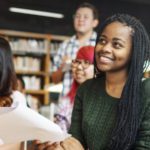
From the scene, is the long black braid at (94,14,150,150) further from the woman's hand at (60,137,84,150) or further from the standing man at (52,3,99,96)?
the standing man at (52,3,99,96)

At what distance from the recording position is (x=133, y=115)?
4.37 feet

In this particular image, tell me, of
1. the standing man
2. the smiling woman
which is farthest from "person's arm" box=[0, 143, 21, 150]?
the standing man

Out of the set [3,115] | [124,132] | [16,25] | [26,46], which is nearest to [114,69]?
[124,132]

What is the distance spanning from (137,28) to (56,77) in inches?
70.1

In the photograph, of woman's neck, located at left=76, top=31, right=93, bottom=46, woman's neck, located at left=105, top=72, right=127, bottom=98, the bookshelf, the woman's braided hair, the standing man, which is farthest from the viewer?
the bookshelf

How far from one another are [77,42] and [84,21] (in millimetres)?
216

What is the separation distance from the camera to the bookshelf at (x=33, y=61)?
729 cm

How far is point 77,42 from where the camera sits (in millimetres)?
3182

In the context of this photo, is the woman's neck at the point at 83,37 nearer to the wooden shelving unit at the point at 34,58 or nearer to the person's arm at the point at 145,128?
the person's arm at the point at 145,128

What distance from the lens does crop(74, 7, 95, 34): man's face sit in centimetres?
320

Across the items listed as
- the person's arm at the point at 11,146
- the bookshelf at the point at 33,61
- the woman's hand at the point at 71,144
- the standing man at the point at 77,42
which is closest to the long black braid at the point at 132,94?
the woman's hand at the point at 71,144

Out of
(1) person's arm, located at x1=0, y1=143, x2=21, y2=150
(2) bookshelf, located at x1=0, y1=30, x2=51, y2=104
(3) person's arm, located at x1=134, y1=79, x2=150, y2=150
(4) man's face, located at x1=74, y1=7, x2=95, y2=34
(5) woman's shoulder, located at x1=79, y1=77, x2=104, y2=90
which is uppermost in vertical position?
(4) man's face, located at x1=74, y1=7, x2=95, y2=34

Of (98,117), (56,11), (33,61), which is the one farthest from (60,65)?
(56,11)

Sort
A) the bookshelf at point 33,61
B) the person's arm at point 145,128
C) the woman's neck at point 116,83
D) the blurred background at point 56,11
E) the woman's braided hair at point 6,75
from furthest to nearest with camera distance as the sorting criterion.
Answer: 1. the blurred background at point 56,11
2. the bookshelf at point 33,61
3. the woman's braided hair at point 6,75
4. the woman's neck at point 116,83
5. the person's arm at point 145,128
